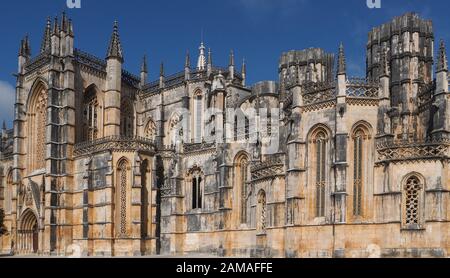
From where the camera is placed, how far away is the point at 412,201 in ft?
101

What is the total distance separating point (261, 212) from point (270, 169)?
3.44m

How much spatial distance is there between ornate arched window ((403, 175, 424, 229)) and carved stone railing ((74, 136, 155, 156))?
24.4m

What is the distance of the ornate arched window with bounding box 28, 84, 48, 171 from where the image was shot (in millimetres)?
55750

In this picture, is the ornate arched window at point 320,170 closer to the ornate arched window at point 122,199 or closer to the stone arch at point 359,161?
the stone arch at point 359,161

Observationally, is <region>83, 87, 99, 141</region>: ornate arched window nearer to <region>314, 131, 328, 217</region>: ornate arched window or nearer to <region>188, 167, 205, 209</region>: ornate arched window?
<region>188, 167, 205, 209</region>: ornate arched window

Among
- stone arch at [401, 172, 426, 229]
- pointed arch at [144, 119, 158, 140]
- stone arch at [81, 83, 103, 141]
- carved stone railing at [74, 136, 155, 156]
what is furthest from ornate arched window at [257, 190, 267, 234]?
pointed arch at [144, 119, 158, 140]

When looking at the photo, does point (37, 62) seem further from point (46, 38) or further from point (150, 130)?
point (150, 130)

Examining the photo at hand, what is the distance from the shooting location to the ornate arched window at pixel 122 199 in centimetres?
4816

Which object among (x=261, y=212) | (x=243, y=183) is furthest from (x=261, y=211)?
(x=243, y=183)

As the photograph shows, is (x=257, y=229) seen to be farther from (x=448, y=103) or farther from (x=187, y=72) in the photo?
(x=187, y=72)

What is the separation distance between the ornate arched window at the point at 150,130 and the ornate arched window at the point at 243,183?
16219mm

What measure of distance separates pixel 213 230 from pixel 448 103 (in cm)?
2132

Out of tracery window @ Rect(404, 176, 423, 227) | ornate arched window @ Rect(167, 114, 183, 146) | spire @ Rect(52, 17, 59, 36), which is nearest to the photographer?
tracery window @ Rect(404, 176, 423, 227)

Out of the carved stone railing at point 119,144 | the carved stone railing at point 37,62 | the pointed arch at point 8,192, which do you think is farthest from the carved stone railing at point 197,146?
the pointed arch at point 8,192
